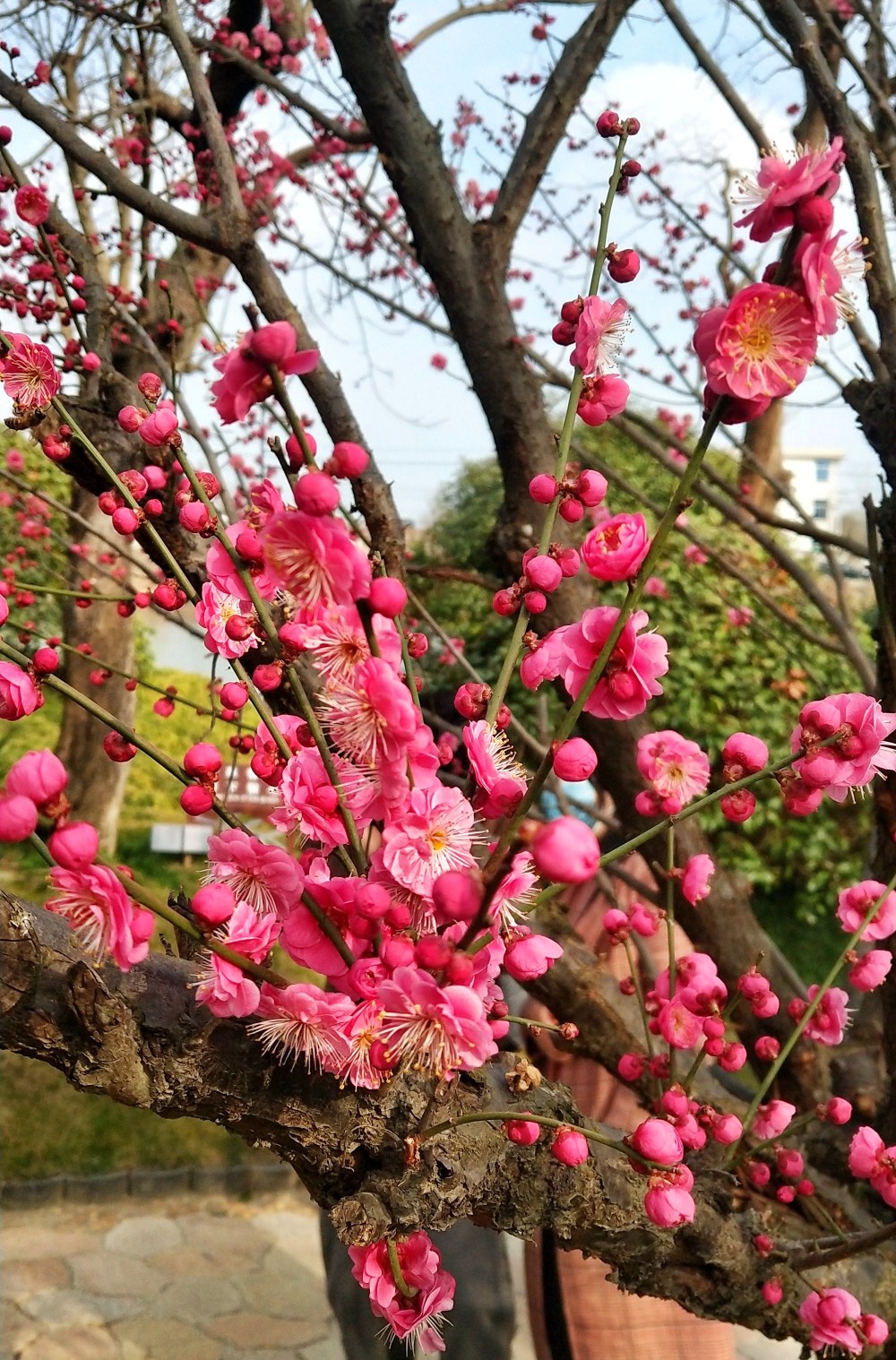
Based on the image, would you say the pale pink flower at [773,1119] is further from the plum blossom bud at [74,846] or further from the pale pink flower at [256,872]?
the plum blossom bud at [74,846]

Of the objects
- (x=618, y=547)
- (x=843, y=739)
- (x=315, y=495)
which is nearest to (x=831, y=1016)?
(x=843, y=739)

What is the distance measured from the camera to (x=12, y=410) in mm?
974

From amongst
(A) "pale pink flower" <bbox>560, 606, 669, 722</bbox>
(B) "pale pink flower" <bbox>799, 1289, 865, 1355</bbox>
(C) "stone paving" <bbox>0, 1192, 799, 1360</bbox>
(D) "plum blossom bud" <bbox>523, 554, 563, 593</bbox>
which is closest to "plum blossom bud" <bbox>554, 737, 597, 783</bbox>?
(A) "pale pink flower" <bbox>560, 606, 669, 722</bbox>

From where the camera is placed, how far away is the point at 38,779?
2.19 ft

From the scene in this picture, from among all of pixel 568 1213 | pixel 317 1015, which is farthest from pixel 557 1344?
pixel 317 1015

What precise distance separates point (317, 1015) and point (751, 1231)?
0.92 meters

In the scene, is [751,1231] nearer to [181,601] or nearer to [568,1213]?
[568,1213]

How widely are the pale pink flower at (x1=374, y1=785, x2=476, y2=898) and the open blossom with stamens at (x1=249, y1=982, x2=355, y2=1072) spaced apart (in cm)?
12

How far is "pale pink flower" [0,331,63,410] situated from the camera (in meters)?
0.96

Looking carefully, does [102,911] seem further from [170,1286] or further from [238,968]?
[170,1286]

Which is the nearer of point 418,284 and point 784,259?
point 784,259

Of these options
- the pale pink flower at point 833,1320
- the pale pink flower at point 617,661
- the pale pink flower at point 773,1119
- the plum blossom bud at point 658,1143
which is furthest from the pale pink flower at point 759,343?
the pale pink flower at point 833,1320

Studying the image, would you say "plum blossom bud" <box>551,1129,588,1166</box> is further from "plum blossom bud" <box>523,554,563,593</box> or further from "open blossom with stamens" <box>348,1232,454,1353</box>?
"plum blossom bud" <box>523,554,563,593</box>

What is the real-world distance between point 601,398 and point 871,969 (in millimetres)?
895
